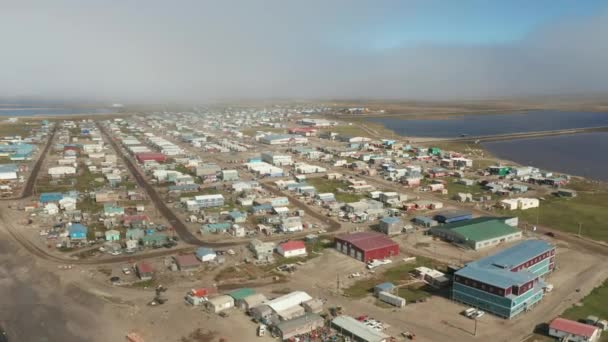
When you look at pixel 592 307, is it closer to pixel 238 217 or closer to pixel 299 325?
pixel 299 325

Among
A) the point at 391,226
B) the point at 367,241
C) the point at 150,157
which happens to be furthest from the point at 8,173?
the point at 391,226

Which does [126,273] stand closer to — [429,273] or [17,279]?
[17,279]

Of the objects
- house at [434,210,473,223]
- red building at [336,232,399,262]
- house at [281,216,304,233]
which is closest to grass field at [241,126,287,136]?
house at [281,216,304,233]

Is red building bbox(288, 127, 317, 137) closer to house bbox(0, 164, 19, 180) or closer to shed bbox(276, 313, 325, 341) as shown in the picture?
house bbox(0, 164, 19, 180)

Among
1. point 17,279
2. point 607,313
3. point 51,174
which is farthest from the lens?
point 51,174

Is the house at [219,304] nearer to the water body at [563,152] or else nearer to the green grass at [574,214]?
the green grass at [574,214]

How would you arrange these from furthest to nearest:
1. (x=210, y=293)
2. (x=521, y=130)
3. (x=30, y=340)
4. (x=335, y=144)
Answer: (x=521, y=130) → (x=335, y=144) → (x=210, y=293) → (x=30, y=340)

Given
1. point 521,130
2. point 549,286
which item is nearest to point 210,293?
point 549,286
